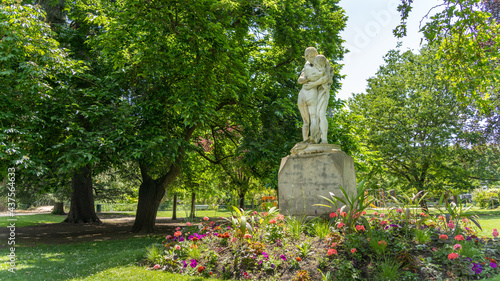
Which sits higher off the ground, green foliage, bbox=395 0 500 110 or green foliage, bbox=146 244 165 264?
green foliage, bbox=395 0 500 110

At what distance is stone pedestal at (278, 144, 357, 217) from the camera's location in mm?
7215

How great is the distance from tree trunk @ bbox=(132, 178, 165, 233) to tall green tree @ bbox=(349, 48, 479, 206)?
13472 millimetres

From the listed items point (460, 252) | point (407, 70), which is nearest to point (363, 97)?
point (407, 70)

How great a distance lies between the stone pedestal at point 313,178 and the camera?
7.21m

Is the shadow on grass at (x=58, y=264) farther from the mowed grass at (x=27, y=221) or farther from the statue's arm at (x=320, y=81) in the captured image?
the mowed grass at (x=27, y=221)

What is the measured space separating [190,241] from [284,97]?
7254 mm

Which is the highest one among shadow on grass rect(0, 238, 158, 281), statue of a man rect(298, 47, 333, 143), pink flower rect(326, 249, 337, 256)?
statue of a man rect(298, 47, 333, 143)

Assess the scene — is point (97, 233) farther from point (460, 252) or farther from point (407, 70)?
point (407, 70)

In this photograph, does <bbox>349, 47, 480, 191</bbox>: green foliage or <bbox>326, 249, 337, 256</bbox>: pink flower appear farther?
<bbox>349, 47, 480, 191</bbox>: green foliage

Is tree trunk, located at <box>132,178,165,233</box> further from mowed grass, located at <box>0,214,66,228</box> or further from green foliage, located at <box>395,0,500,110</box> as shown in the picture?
green foliage, located at <box>395,0,500,110</box>

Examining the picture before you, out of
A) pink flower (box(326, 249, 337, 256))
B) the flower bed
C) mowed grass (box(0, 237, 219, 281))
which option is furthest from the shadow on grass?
pink flower (box(326, 249, 337, 256))

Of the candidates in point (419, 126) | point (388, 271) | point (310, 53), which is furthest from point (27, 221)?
point (419, 126)

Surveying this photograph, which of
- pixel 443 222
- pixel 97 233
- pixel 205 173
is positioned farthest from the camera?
pixel 205 173

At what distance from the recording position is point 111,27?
908 cm
